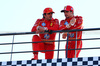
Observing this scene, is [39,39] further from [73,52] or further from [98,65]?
[98,65]

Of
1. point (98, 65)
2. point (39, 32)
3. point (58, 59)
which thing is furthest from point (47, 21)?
point (98, 65)

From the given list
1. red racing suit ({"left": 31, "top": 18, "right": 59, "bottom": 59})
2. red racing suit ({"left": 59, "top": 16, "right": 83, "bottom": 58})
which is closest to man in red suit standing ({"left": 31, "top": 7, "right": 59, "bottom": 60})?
red racing suit ({"left": 31, "top": 18, "right": 59, "bottom": 59})

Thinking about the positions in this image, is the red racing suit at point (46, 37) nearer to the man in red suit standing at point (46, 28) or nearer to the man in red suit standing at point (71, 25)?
the man in red suit standing at point (46, 28)

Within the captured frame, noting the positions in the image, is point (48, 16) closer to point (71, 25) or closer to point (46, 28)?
point (46, 28)

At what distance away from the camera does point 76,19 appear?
33.7 ft

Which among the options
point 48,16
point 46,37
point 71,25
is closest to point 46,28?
point 46,37

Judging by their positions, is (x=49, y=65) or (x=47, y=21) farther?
(x=47, y=21)

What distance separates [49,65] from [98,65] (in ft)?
3.96

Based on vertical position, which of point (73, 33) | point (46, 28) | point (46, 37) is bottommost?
point (46, 37)

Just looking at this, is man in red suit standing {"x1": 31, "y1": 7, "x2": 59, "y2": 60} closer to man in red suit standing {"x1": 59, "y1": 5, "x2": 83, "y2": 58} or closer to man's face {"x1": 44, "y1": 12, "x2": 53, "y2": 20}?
man's face {"x1": 44, "y1": 12, "x2": 53, "y2": 20}

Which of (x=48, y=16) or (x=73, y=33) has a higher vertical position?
(x=48, y=16)

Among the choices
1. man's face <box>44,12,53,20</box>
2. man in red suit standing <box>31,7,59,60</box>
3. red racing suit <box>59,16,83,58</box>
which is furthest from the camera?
man's face <box>44,12,53,20</box>

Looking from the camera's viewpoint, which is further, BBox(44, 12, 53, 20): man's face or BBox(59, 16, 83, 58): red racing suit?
BBox(44, 12, 53, 20): man's face

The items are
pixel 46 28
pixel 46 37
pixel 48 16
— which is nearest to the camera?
pixel 46 28
